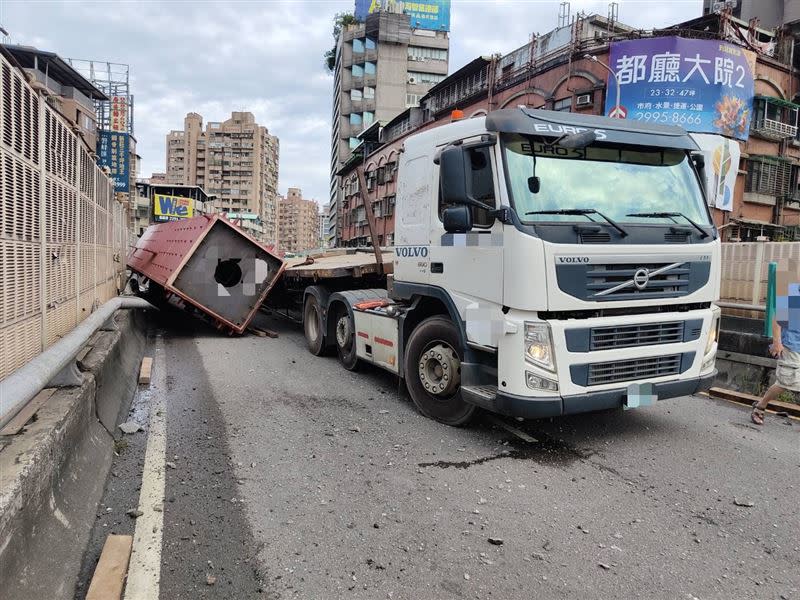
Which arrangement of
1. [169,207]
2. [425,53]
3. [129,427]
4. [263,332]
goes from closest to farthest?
[129,427] < [263,332] < [425,53] < [169,207]

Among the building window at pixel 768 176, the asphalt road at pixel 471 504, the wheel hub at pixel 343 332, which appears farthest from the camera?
the building window at pixel 768 176

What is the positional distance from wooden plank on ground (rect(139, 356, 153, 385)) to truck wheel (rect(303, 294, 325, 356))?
2.45 metres

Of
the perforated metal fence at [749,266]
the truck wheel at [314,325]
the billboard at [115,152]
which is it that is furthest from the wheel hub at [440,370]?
the billboard at [115,152]

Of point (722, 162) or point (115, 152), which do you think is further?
point (115, 152)

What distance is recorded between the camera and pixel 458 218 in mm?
4719

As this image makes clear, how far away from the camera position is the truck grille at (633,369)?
14.8ft

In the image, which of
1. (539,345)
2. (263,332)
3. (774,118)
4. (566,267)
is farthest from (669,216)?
(774,118)

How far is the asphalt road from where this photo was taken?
2.90m

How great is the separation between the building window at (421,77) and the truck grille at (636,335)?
79781mm

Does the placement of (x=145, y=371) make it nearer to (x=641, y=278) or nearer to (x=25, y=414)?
(x=25, y=414)

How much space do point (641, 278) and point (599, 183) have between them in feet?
2.86

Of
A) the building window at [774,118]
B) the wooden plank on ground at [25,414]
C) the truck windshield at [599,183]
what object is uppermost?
the building window at [774,118]

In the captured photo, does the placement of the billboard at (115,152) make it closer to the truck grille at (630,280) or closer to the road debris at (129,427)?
the road debris at (129,427)

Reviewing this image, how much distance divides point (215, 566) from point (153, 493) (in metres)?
1.07
